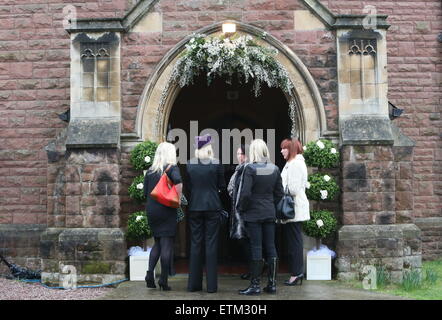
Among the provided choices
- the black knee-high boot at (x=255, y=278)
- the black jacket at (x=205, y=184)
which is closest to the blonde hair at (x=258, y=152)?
the black jacket at (x=205, y=184)

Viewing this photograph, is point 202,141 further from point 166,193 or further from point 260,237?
point 260,237

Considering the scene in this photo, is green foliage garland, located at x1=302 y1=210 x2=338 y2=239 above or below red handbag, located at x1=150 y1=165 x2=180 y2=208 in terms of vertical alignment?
below

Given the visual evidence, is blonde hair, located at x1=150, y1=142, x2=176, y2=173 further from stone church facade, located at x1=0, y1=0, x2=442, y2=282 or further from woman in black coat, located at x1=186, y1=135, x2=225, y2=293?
stone church facade, located at x1=0, y1=0, x2=442, y2=282

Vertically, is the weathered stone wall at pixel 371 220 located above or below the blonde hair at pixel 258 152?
below

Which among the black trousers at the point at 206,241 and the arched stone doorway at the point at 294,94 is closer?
the black trousers at the point at 206,241

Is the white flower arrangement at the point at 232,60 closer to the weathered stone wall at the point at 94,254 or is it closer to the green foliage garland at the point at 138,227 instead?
the green foliage garland at the point at 138,227

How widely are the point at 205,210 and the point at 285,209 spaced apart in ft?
3.63

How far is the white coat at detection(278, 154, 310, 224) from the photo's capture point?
25.7 ft

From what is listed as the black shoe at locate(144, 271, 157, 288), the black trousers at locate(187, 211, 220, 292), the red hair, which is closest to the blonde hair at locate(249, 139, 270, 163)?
the black trousers at locate(187, 211, 220, 292)

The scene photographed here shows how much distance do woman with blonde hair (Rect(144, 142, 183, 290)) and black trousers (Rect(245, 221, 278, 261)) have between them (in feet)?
3.36

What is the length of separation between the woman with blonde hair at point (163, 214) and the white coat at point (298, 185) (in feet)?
5.29

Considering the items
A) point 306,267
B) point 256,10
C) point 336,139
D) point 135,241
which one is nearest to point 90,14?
point 256,10

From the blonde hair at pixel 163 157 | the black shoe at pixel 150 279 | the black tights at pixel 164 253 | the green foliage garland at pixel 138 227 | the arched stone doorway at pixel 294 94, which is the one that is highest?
the arched stone doorway at pixel 294 94

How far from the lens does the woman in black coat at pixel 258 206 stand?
275 inches
